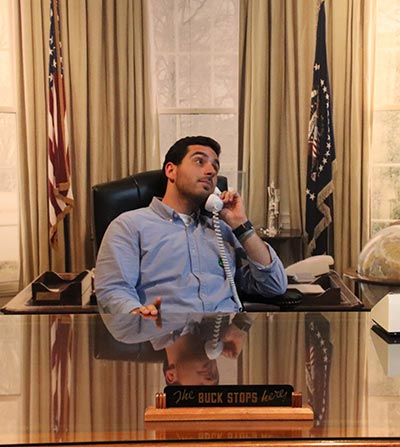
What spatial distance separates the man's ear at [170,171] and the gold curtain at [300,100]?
6.13 ft

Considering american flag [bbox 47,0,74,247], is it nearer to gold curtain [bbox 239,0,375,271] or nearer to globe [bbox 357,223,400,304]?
gold curtain [bbox 239,0,375,271]

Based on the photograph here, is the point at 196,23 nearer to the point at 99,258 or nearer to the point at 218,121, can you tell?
the point at 218,121

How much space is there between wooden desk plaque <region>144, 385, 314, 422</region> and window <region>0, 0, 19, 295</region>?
3876 mm

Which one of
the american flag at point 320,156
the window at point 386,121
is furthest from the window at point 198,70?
the window at point 386,121

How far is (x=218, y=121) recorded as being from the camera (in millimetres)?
4906

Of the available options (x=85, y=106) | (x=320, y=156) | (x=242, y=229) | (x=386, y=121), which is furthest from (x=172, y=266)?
(x=386, y=121)

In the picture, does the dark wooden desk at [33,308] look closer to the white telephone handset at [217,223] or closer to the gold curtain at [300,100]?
the white telephone handset at [217,223]

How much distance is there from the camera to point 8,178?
480 cm

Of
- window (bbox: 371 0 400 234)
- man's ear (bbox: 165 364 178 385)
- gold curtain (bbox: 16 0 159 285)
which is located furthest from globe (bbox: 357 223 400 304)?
gold curtain (bbox: 16 0 159 285)

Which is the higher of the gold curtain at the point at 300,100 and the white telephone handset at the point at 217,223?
the gold curtain at the point at 300,100

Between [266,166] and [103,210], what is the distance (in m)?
1.93

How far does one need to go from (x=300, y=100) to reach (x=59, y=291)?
2602mm

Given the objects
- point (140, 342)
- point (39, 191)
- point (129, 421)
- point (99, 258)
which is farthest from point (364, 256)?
point (39, 191)

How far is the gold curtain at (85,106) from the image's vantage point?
464 centimetres
